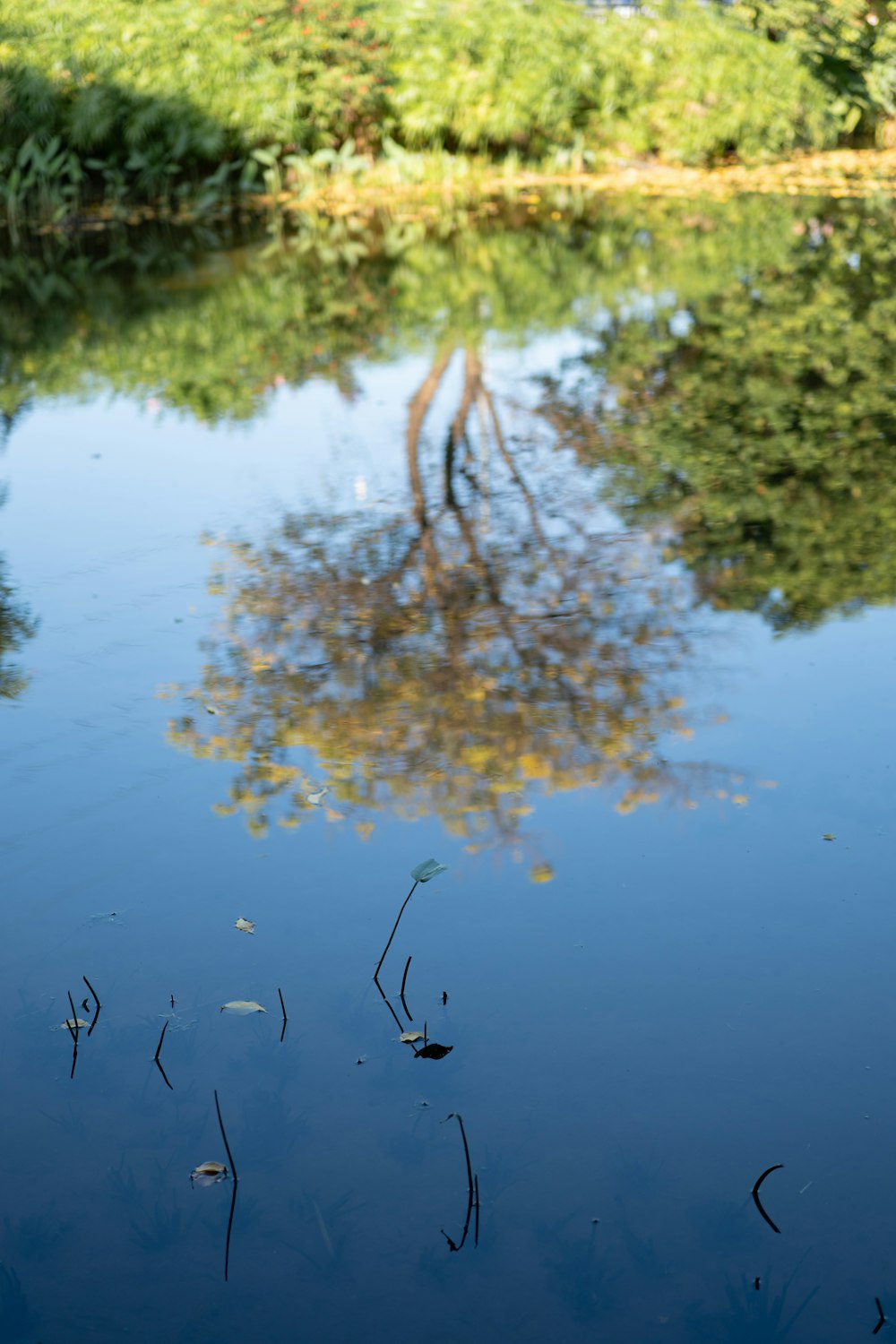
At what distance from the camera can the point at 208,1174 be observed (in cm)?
275

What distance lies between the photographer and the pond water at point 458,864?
2557 millimetres

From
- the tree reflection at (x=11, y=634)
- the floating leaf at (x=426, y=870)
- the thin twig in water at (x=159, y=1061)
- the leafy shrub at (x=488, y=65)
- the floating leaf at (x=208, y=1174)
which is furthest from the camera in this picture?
the leafy shrub at (x=488, y=65)

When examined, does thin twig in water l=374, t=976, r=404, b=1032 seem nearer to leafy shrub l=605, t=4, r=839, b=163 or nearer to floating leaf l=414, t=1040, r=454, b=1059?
floating leaf l=414, t=1040, r=454, b=1059

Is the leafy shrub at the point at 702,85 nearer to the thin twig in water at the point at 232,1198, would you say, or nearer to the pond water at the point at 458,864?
the pond water at the point at 458,864

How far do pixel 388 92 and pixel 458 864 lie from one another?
53.3 feet

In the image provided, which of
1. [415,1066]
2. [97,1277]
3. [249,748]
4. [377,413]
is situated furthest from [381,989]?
[377,413]

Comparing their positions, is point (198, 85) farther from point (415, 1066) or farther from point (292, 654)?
point (415, 1066)

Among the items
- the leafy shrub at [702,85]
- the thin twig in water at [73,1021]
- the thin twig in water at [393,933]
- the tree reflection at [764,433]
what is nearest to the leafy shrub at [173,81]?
the leafy shrub at [702,85]

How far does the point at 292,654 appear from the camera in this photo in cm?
509

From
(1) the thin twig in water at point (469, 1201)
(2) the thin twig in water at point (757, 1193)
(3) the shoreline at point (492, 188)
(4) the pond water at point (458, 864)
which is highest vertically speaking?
(2) the thin twig in water at point (757, 1193)

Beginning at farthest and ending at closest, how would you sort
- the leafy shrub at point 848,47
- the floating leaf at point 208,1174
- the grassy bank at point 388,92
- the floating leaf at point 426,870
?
the leafy shrub at point 848,47, the grassy bank at point 388,92, the floating leaf at point 426,870, the floating leaf at point 208,1174

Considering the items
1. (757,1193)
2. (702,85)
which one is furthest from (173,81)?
(757,1193)

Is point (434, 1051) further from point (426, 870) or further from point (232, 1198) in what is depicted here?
point (232, 1198)

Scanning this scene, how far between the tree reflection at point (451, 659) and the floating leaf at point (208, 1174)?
1.22m
